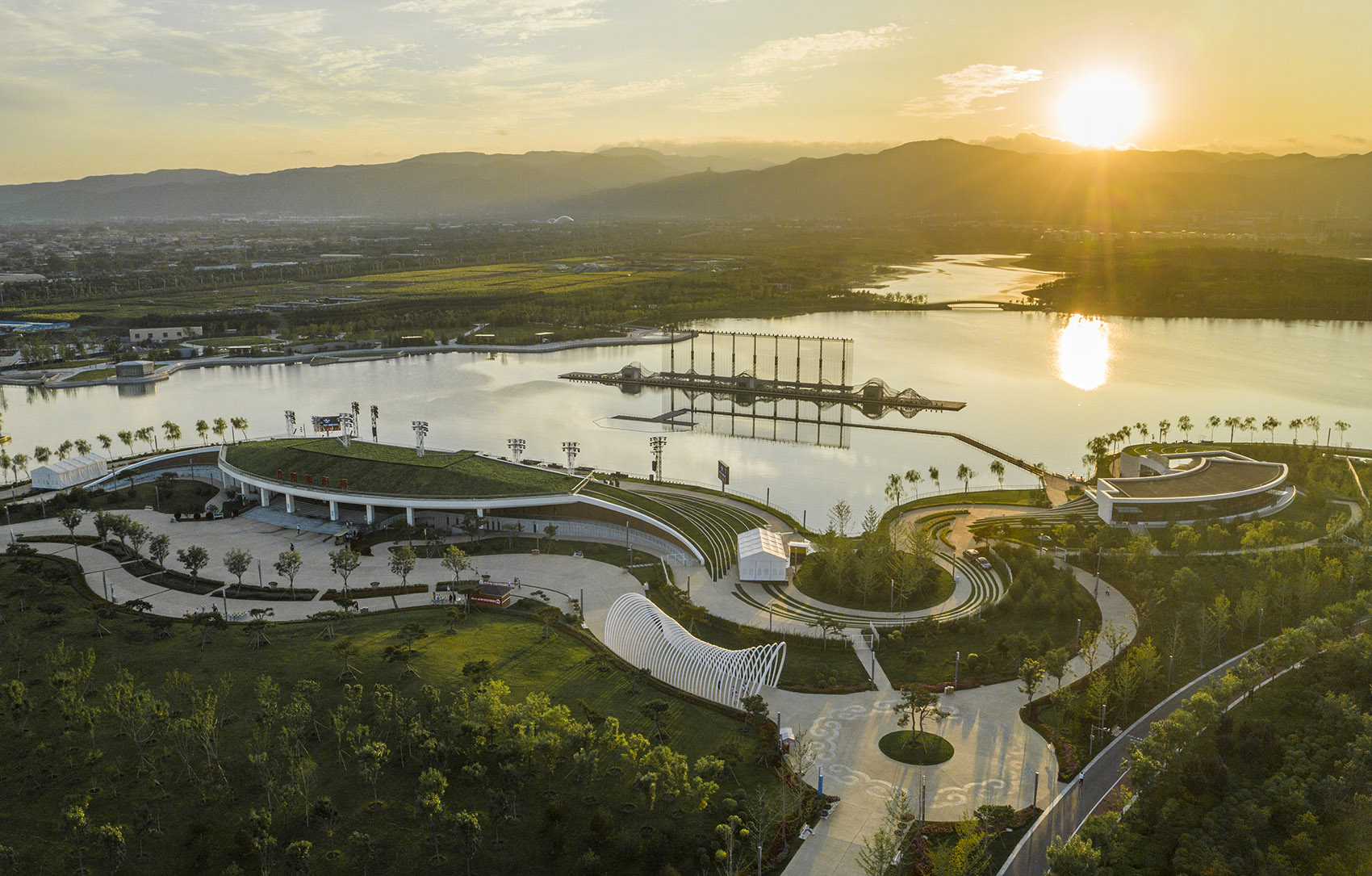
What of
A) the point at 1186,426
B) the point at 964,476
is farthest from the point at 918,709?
the point at 1186,426

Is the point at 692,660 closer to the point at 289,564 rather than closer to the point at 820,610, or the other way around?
the point at 820,610

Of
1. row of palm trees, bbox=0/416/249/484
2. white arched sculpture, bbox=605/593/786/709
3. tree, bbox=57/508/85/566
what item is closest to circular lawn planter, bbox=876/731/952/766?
white arched sculpture, bbox=605/593/786/709

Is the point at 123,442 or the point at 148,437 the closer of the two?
the point at 123,442

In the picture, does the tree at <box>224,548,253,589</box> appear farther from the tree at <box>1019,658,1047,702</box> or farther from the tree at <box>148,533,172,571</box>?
the tree at <box>1019,658,1047,702</box>

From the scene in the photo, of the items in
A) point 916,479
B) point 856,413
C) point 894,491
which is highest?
point 916,479

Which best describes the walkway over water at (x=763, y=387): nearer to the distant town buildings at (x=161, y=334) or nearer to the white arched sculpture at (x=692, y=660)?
the distant town buildings at (x=161, y=334)

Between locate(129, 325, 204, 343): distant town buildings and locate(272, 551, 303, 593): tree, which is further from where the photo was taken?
locate(129, 325, 204, 343): distant town buildings
